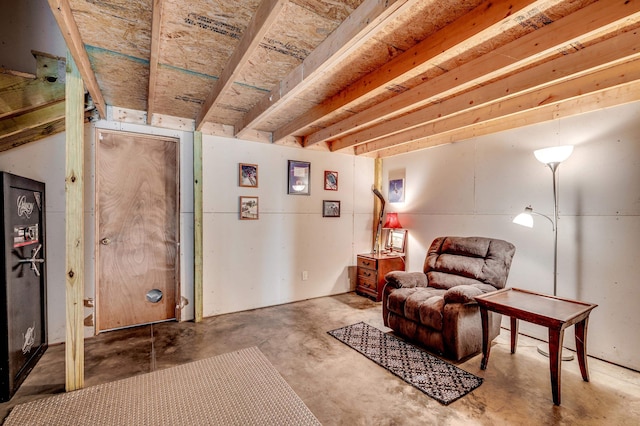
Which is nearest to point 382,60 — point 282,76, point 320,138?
point 282,76

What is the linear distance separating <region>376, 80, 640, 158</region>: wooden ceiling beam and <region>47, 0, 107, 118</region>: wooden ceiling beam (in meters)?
3.37

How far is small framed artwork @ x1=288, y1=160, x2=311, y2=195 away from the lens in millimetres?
4199

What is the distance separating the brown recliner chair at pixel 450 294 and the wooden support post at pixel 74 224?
2.71 m

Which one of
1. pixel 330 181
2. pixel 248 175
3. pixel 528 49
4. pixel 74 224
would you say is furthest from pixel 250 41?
pixel 330 181

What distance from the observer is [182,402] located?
6.68ft

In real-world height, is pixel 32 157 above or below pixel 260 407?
above

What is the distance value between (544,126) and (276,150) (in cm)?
313

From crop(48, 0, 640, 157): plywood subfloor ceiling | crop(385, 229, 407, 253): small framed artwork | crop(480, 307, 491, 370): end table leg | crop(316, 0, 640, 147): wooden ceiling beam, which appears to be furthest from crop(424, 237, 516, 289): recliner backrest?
crop(316, 0, 640, 147): wooden ceiling beam

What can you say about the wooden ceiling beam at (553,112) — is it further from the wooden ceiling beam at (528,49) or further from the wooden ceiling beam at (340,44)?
the wooden ceiling beam at (340,44)

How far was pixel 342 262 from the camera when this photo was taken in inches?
186

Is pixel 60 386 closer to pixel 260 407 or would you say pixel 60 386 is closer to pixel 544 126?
pixel 260 407

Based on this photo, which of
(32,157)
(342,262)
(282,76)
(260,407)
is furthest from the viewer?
(342,262)

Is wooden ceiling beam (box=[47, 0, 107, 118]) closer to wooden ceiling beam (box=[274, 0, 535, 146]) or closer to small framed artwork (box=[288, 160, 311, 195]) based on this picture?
wooden ceiling beam (box=[274, 0, 535, 146])

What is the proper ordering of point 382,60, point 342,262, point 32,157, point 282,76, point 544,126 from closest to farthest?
point 382,60 < point 282,76 < point 32,157 < point 544,126 < point 342,262
